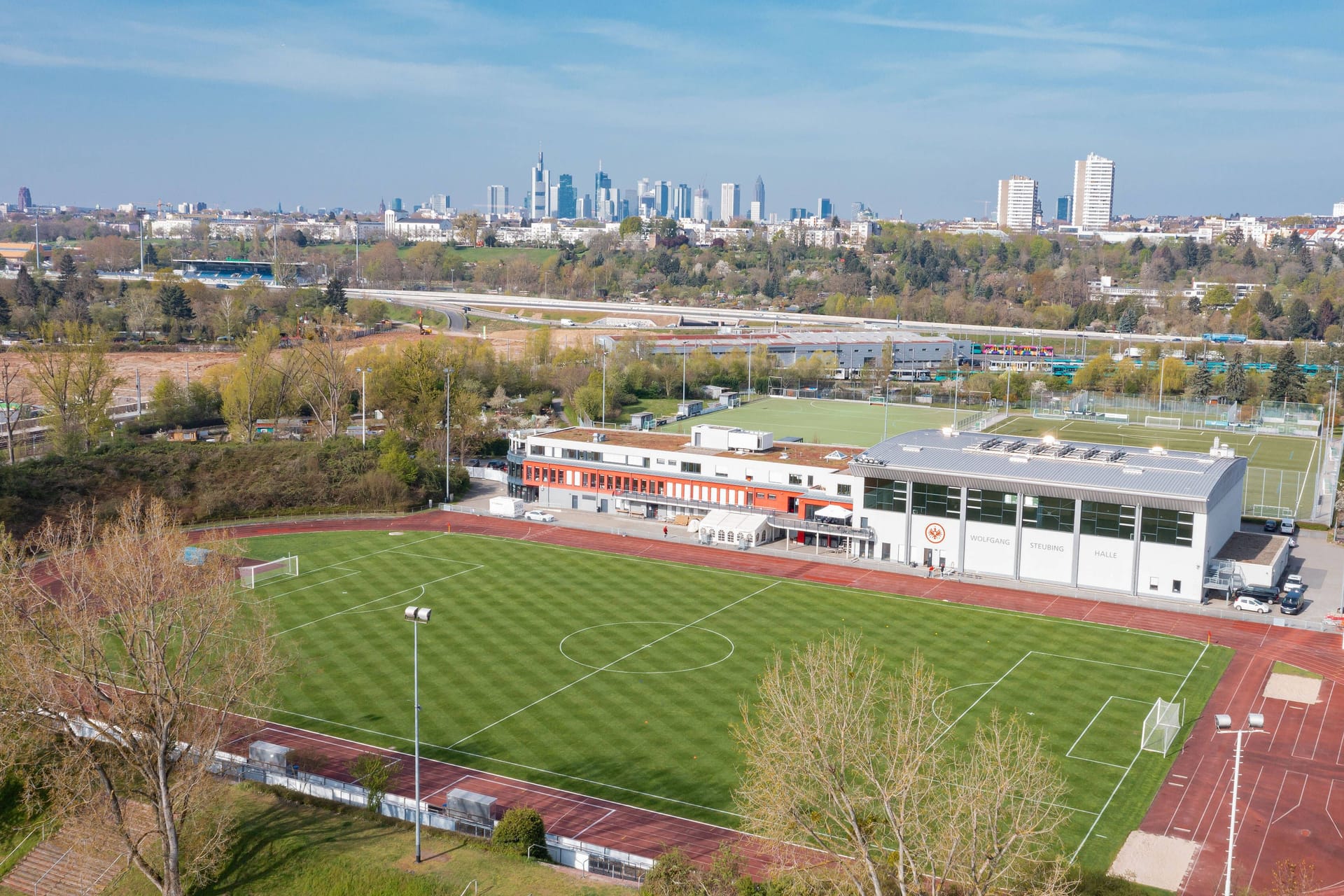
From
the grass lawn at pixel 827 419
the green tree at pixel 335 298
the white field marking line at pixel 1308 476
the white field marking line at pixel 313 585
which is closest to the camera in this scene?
the white field marking line at pixel 313 585

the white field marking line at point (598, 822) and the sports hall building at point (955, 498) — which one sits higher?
the sports hall building at point (955, 498)

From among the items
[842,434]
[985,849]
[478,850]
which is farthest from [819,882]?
[842,434]

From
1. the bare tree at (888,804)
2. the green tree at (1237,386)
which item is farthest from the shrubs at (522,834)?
the green tree at (1237,386)

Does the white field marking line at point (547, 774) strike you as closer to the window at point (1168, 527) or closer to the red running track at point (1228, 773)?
the red running track at point (1228, 773)

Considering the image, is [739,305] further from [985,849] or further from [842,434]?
[985,849]

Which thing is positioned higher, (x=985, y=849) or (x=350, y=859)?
(x=985, y=849)

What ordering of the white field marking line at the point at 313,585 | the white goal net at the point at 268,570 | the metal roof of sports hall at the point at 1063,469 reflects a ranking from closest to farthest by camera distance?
the white field marking line at the point at 313,585
the metal roof of sports hall at the point at 1063,469
the white goal net at the point at 268,570

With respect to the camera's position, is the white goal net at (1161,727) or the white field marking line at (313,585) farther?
the white field marking line at (313,585)
